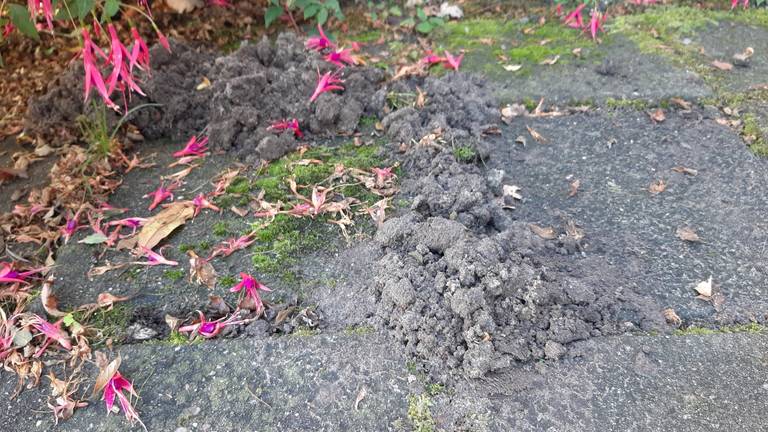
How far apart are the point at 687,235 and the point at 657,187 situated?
25cm

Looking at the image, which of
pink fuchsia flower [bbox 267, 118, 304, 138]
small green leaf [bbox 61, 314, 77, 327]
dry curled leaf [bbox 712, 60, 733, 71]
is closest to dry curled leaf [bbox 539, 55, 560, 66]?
dry curled leaf [bbox 712, 60, 733, 71]

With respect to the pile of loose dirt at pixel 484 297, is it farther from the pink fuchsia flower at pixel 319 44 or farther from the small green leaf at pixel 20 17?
the small green leaf at pixel 20 17

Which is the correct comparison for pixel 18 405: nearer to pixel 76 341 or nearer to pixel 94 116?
pixel 76 341

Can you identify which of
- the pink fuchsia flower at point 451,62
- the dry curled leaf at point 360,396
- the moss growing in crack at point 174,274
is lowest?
the dry curled leaf at point 360,396

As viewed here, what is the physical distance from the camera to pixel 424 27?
3.00 metres

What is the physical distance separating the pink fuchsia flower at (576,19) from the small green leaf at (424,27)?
65 centimetres

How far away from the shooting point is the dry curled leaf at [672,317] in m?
1.58

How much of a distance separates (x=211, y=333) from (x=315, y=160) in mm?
793

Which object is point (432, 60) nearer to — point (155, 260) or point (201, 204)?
point (201, 204)

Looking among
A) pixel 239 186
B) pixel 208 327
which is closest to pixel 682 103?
pixel 239 186

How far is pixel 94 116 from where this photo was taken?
237 cm

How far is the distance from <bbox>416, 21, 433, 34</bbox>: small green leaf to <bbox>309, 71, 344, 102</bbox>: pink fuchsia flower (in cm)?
70

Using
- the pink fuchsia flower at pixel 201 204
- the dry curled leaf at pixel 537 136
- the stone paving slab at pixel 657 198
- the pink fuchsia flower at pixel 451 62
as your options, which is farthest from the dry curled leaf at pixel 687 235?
the pink fuchsia flower at pixel 201 204

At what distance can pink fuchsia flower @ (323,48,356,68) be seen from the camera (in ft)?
8.36
